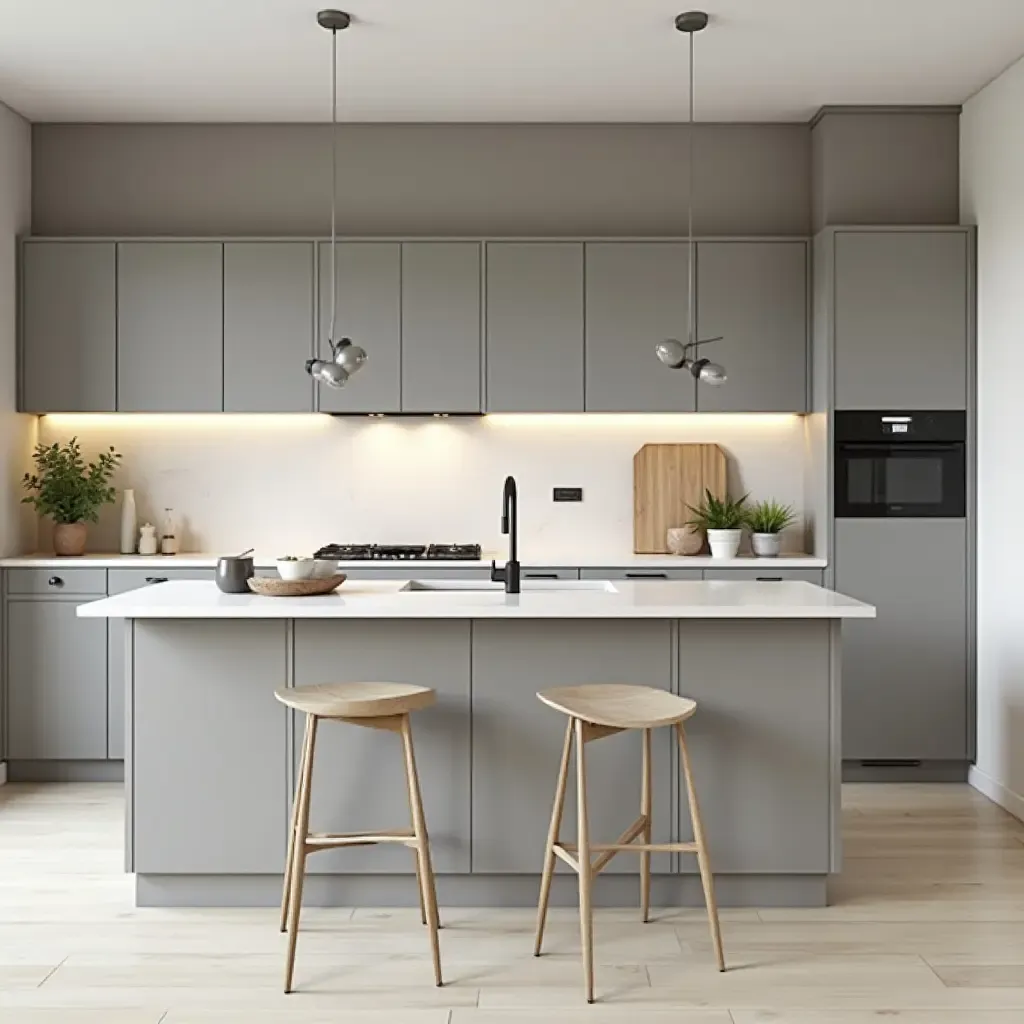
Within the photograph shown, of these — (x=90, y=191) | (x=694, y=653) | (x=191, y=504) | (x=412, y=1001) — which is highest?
(x=90, y=191)

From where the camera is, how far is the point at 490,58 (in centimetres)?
506

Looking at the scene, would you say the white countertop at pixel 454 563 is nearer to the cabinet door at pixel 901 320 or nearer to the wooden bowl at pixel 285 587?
the cabinet door at pixel 901 320

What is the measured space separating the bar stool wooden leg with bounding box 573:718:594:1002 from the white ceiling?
2595 mm

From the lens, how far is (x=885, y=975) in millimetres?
3402

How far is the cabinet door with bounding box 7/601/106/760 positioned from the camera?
5.53 meters

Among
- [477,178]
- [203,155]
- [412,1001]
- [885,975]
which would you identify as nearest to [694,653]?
[885,975]

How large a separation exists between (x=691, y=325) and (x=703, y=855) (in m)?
2.85

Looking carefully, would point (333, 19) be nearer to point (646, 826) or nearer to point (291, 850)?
point (291, 850)

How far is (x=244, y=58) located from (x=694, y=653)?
297 centimetres

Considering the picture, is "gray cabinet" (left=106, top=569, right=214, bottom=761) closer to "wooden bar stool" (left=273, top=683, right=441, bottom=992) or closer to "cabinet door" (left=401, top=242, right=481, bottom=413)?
"cabinet door" (left=401, top=242, right=481, bottom=413)

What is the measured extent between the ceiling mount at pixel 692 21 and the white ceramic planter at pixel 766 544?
219cm

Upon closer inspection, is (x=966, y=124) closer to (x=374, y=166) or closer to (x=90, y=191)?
(x=374, y=166)

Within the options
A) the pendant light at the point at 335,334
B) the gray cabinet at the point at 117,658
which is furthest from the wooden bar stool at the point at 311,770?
the gray cabinet at the point at 117,658

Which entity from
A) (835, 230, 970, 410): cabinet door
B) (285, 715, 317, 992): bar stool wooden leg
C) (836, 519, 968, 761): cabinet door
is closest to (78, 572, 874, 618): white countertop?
(285, 715, 317, 992): bar stool wooden leg
